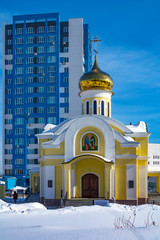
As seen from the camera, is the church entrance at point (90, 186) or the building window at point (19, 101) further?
the building window at point (19, 101)

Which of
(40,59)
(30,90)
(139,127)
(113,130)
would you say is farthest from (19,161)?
(113,130)

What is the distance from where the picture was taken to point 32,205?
1579 cm

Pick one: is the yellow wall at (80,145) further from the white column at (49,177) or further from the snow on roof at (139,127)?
the snow on roof at (139,127)

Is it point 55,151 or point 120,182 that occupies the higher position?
point 55,151

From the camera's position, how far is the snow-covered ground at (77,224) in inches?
363

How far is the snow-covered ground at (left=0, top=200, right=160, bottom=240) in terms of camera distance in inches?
363

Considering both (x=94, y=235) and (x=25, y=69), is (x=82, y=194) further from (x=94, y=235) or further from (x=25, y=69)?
(x=25, y=69)

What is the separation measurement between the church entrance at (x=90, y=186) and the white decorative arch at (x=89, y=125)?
5.38 feet

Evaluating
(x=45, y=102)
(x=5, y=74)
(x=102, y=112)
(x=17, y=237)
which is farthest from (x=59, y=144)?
(x=5, y=74)

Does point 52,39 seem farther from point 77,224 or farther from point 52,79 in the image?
point 77,224

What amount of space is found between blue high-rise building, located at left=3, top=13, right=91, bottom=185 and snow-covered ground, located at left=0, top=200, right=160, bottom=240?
107ft

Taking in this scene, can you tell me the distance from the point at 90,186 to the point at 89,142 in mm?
2837

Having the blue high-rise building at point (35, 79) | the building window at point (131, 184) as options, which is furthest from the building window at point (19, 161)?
the building window at point (131, 184)

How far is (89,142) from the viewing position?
67.6ft
